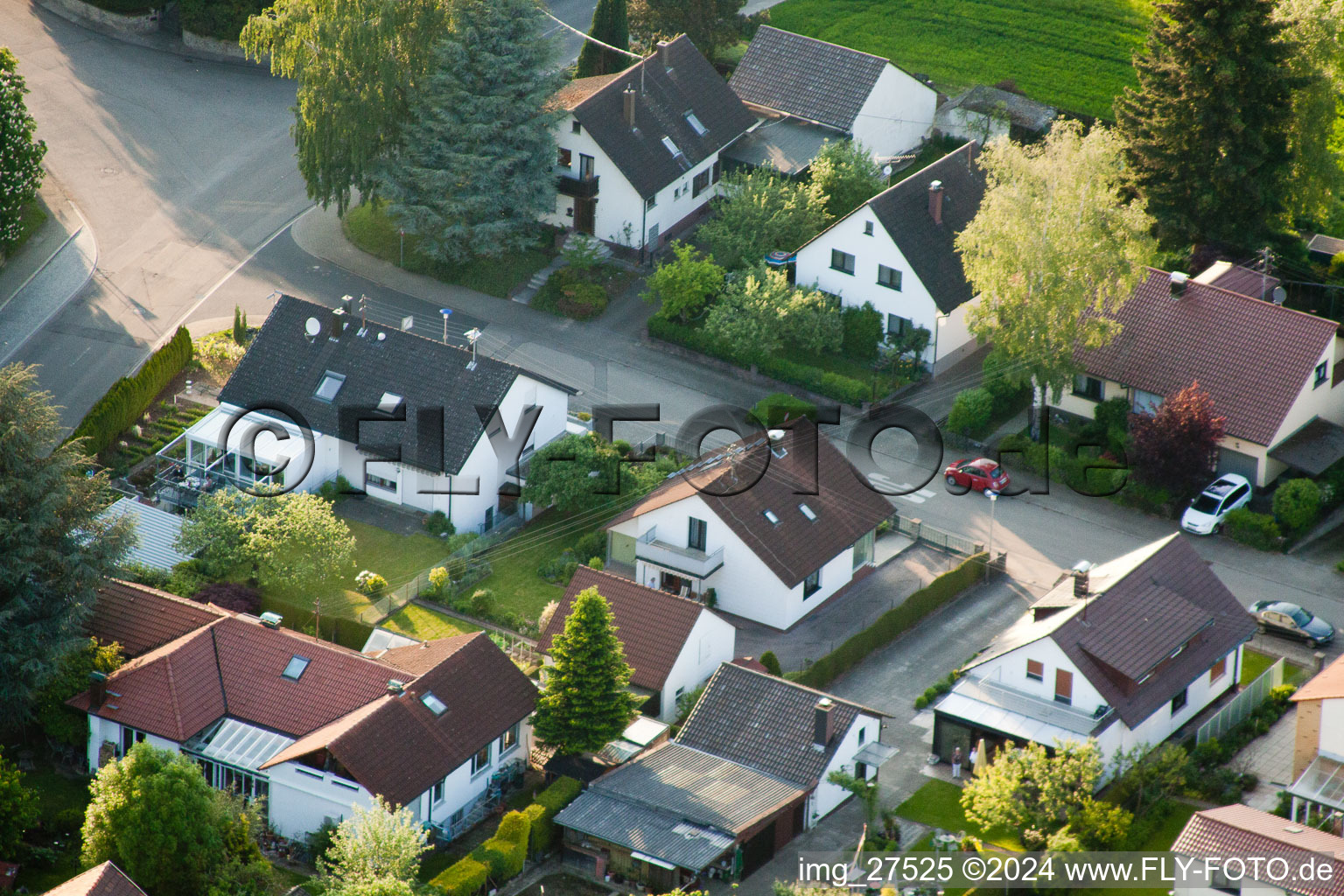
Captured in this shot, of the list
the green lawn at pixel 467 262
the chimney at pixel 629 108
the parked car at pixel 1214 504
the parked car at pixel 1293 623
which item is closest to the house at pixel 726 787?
the parked car at pixel 1293 623

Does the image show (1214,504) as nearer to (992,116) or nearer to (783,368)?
(783,368)

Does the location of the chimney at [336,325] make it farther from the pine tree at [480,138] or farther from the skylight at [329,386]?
the pine tree at [480,138]

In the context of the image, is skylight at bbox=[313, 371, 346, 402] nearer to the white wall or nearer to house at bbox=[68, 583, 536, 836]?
house at bbox=[68, 583, 536, 836]

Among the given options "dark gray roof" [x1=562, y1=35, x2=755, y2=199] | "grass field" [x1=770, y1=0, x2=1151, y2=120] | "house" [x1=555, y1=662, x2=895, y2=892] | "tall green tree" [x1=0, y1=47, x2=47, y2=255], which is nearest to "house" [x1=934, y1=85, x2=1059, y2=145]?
"grass field" [x1=770, y1=0, x2=1151, y2=120]

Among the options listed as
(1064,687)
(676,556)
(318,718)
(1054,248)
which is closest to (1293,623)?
(1064,687)

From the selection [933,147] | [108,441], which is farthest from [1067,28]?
[108,441]

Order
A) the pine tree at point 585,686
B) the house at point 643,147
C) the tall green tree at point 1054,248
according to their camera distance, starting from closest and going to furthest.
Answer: the pine tree at point 585,686 < the tall green tree at point 1054,248 < the house at point 643,147

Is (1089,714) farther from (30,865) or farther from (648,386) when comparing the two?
(30,865)
